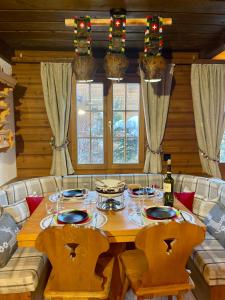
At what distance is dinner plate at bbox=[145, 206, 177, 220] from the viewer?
1646 millimetres

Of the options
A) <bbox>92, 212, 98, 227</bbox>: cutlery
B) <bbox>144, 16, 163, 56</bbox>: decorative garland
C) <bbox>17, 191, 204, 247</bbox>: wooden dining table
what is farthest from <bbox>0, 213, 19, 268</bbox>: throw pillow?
<bbox>144, 16, 163, 56</bbox>: decorative garland

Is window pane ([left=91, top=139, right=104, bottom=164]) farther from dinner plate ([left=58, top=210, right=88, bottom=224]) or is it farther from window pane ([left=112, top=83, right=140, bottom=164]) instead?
dinner plate ([left=58, top=210, right=88, bottom=224])

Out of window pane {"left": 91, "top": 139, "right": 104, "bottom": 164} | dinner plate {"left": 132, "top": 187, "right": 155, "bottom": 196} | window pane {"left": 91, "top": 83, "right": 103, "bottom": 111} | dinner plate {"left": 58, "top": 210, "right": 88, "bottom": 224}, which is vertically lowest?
dinner plate {"left": 58, "top": 210, "right": 88, "bottom": 224}

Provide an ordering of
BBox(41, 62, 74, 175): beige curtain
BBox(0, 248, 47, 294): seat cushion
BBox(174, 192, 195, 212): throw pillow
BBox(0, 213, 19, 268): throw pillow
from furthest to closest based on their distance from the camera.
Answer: BBox(41, 62, 74, 175): beige curtain → BBox(174, 192, 195, 212): throw pillow → BBox(0, 213, 19, 268): throw pillow → BBox(0, 248, 47, 294): seat cushion

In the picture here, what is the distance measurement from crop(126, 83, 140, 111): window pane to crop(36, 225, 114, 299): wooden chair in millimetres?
2162

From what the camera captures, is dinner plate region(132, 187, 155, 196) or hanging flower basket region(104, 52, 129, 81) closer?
hanging flower basket region(104, 52, 129, 81)

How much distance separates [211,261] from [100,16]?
2.20 m

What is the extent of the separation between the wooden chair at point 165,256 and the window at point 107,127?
5.99 feet

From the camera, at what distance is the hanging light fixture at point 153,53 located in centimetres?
191

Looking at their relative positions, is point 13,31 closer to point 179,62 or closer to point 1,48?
point 1,48

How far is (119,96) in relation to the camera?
3.12 m

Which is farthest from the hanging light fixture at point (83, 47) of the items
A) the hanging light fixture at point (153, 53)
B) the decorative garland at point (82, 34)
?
the hanging light fixture at point (153, 53)

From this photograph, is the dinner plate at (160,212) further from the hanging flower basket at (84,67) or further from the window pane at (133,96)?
the window pane at (133,96)

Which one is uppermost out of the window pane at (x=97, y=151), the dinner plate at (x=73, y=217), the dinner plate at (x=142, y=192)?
the window pane at (x=97, y=151)
